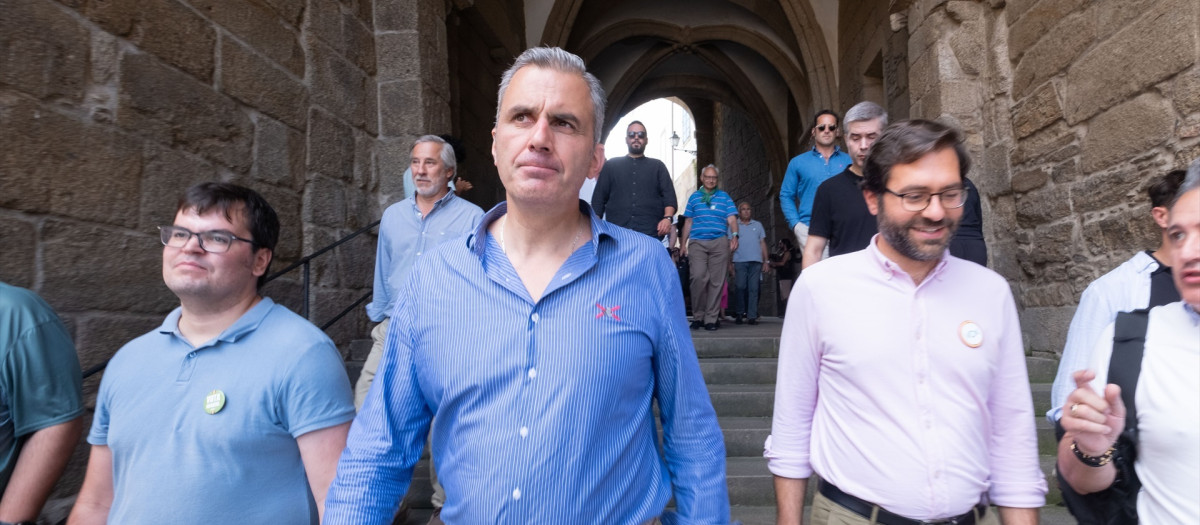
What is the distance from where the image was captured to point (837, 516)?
1.43m

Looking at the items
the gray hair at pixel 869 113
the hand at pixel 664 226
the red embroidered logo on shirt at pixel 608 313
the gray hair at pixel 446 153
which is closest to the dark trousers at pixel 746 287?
the hand at pixel 664 226

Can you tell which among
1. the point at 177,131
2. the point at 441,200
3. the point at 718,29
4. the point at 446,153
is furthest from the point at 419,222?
the point at 718,29

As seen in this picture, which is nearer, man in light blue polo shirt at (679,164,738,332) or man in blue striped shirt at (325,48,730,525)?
man in blue striped shirt at (325,48,730,525)

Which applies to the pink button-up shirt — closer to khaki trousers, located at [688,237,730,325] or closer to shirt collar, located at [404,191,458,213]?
shirt collar, located at [404,191,458,213]

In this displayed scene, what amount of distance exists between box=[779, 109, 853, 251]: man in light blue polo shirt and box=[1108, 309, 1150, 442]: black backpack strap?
2.66 meters

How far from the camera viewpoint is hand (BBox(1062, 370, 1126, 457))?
3.85ft

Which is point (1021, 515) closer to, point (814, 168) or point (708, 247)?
point (814, 168)

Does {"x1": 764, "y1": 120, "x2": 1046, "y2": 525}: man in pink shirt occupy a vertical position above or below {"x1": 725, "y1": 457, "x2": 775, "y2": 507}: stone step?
above

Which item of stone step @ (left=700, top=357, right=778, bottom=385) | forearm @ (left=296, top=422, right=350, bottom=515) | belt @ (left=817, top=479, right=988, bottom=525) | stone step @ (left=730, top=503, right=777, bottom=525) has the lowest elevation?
stone step @ (left=730, top=503, right=777, bottom=525)

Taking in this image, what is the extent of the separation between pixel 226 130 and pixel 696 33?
1164cm

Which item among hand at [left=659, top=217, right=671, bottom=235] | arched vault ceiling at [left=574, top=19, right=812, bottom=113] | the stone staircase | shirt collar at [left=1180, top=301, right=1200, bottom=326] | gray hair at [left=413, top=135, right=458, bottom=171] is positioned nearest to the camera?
shirt collar at [left=1180, top=301, right=1200, bottom=326]

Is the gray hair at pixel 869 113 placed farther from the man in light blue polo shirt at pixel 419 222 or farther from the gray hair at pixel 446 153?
the gray hair at pixel 446 153

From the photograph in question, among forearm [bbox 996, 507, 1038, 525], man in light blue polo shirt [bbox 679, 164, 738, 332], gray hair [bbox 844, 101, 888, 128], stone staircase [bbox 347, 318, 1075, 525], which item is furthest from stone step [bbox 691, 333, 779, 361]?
forearm [bbox 996, 507, 1038, 525]

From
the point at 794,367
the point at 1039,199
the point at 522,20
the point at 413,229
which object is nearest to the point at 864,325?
the point at 794,367
